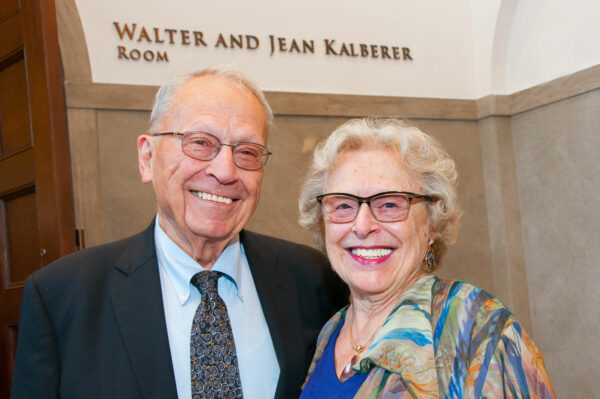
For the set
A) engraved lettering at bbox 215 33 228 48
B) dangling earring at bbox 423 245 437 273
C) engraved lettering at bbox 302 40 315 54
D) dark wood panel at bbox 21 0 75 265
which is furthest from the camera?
engraved lettering at bbox 302 40 315 54

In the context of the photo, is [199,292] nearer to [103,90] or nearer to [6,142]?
[6,142]

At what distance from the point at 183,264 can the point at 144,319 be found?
226mm

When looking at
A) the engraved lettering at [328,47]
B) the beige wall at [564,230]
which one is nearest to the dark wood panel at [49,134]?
the engraved lettering at [328,47]

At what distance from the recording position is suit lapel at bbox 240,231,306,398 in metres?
2.01

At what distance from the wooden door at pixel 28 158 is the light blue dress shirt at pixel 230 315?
1.00m

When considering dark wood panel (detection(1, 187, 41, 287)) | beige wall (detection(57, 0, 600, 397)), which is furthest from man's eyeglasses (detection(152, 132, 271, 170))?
beige wall (detection(57, 0, 600, 397))

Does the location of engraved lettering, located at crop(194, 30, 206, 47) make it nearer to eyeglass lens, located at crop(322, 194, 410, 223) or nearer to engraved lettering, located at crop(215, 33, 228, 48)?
engraved lettering, located at crop(215, 33, 228, 48)

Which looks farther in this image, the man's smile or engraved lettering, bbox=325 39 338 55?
engraved lettering, bbox=325 39 338 55

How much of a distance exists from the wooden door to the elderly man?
922 millimetres

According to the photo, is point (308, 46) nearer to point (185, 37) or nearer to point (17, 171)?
point (185, 37)

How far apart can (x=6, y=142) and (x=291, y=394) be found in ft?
6.94

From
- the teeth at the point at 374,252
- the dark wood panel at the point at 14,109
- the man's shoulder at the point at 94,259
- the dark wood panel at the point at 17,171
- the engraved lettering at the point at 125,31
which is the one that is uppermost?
the engraved lettering at the point at 125,31

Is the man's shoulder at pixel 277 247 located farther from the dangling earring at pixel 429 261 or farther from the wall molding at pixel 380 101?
the wall molding at pixel 380 101

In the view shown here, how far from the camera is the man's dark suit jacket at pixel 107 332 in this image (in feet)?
5.85
